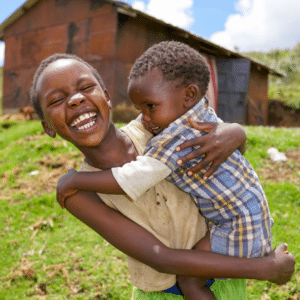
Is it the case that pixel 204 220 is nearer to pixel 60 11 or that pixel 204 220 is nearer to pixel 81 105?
pixel 81 105

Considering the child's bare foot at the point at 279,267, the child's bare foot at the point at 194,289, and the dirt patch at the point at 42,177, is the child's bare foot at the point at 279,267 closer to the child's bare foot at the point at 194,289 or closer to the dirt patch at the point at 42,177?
the child's bare foot at the point at 194,289

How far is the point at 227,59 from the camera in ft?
38.3

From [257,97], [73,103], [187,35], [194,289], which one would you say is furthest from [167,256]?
[257,97]

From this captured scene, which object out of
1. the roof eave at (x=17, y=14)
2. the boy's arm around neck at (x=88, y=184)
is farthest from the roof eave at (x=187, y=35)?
the boy's arm around neck at (x=88, y=184)

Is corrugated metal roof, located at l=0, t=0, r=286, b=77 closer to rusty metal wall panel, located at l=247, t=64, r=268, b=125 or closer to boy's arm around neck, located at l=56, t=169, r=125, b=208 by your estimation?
rusty metal wall panel, located at l=247, t=64, r=268, b=125

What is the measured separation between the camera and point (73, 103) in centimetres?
138

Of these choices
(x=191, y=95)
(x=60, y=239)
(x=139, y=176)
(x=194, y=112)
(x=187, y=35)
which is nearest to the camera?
(x=139, y=176)

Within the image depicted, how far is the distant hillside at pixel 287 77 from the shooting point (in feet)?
53.8

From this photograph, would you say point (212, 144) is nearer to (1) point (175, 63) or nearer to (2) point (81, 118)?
(1) point (175, 63)

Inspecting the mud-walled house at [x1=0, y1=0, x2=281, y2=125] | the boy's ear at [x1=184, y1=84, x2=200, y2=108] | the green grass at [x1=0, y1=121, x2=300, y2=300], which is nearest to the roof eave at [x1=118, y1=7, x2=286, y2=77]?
the mud-walled house at [x1=0, y1=0, x2=281, y2=125]

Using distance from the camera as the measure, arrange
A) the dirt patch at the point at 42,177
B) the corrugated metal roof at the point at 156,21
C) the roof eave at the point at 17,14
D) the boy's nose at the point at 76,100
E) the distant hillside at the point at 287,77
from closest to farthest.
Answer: the boy's nose at the point at 76,100 < the dirt patch at the point at 42,177 < the corrugated metal roof at the point at 156,21 < the roof eave at the point at 17,14 < the distant hillside at the point at 287,77

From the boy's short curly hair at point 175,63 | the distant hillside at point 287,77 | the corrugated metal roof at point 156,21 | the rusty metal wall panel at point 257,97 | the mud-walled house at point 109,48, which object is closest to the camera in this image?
the boy's short curly hair at point 175,63

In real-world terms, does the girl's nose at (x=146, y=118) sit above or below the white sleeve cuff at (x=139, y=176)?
above

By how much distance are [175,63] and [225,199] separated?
748 mm
